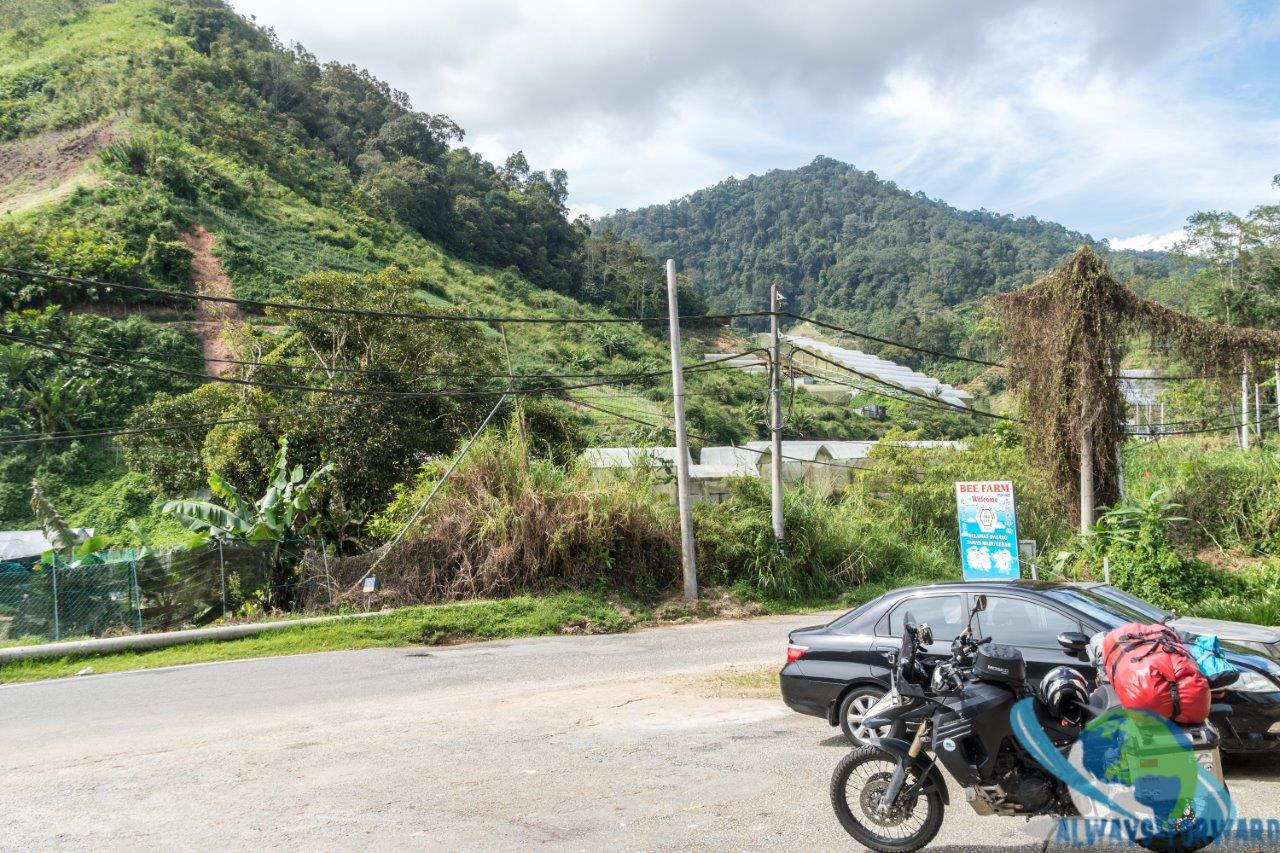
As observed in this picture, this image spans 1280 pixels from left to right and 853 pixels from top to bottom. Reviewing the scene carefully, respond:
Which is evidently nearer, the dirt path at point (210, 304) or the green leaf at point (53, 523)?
the green leaf at point (53, 523)

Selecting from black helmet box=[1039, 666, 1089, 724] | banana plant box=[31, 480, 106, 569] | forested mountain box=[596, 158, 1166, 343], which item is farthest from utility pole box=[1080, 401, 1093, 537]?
forested mountain box=[596, 158, 1166, 343]

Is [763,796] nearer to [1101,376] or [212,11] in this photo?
[1101,376]

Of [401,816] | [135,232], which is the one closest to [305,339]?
[401,816]

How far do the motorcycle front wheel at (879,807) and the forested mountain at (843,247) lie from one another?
93763 millimetres

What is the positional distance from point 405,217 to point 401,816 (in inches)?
2994

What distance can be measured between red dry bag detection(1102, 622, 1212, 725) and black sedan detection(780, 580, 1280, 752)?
1968 millimetres

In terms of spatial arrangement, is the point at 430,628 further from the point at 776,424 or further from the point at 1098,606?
the point at 1098,606

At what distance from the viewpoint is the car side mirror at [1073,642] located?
20.5ft

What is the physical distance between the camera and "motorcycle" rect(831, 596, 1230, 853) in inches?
198

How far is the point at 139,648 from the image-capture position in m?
15.8

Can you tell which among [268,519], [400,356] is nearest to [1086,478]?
[268,519]

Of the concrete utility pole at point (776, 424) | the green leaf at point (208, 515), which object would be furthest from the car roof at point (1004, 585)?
the green leaf at point (208, 515)

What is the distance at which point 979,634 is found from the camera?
7156 millimetres

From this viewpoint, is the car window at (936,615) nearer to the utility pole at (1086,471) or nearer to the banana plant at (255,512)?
the utility pole at (1086,471)
